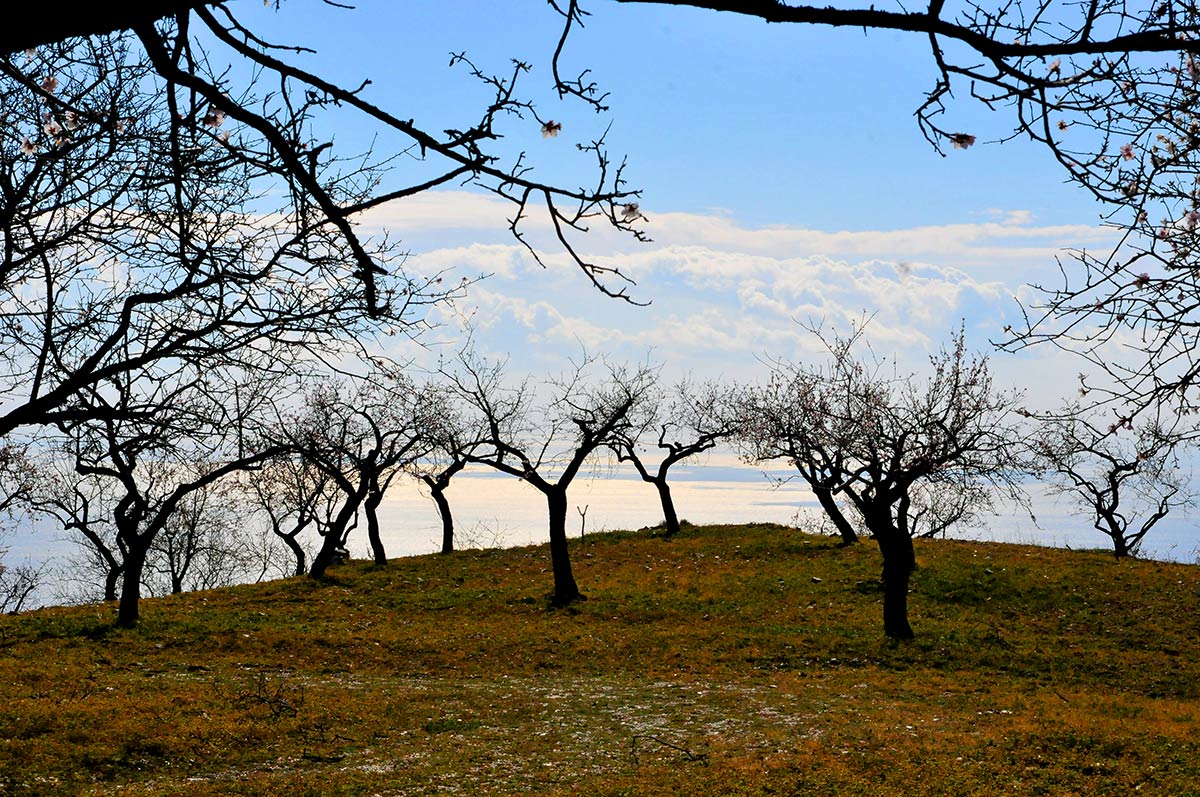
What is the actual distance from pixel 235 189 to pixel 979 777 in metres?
10.4

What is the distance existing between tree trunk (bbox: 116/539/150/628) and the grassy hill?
0.52 m

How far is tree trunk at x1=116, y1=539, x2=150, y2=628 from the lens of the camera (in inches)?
906

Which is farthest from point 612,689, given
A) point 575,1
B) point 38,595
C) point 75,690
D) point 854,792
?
point 38,595

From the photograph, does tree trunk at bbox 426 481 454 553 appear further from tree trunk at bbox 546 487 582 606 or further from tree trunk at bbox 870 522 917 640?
tree trunk at bbox 870 522 917 640

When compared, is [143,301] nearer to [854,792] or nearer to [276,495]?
[854,792]

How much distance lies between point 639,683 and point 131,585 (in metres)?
13.6

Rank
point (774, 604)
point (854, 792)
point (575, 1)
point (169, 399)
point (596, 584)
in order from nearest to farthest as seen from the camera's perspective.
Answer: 1. point (575, 1)
2. point (169, 399)
3. point (854, 792)
4. point (774, 604)
5. point (596, 584)

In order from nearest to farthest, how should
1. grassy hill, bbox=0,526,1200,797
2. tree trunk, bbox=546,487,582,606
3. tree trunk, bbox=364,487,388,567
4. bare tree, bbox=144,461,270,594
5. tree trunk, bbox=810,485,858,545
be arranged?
grassy hill, bbox=0,526,1200,797
tree trunk, bbox=546,487,582,606
tree trunk, bbox=810,485,858,545
tree trunk, bbox=364,487,388,567
bare tree, bbox=144,461,270,594

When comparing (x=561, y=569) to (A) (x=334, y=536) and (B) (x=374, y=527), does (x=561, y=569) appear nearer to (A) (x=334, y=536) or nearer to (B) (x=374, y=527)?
(A) (x=334, y=536)

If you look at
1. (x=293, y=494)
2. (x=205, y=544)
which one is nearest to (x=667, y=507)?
(x=293, y=494)

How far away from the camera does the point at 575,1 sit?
4.90 m

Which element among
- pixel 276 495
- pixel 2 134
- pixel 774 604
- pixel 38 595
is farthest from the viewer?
pixel 38 595

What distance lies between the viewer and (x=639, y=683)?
18.1 meters

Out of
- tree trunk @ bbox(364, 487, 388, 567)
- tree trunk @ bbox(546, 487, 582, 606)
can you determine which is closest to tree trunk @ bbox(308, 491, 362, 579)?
tree trunk @ bbox(364, 487, 388, 567)
